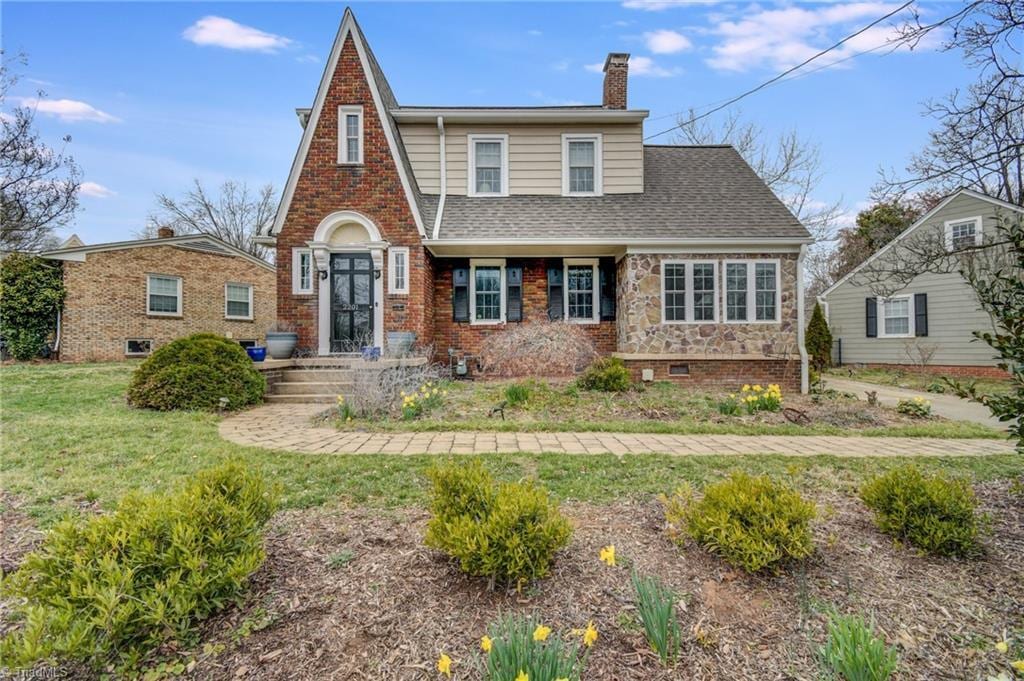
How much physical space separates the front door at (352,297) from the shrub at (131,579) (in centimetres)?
839

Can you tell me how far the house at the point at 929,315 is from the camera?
534 inches

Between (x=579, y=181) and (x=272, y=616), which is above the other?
(x=579, y=181)

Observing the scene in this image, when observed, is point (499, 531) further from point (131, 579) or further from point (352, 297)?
point (352, 297)

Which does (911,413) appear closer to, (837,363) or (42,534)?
(42,534)

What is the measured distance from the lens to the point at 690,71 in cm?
1162

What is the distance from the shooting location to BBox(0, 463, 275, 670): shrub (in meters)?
1.63

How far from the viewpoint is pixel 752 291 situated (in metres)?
10.5

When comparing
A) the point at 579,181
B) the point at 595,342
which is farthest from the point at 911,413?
the point at 579,181

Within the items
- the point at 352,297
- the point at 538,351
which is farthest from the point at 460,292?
the point at 538,351

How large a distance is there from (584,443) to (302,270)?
8.10 m

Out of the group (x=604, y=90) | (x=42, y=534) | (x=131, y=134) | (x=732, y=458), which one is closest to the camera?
(x=42, y=534)

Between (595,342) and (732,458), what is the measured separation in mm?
6898

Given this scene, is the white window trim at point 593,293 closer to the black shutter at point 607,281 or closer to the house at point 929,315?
the black shutter at point 607,281

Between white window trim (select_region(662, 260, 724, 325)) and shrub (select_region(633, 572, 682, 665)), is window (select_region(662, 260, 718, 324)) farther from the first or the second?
shrub (select_region(633, 572, 682, 665))
